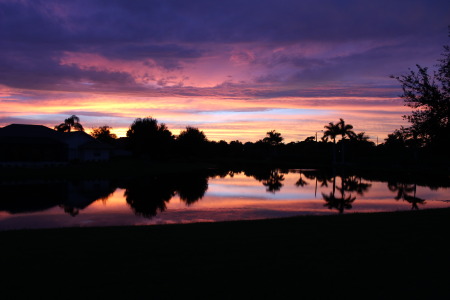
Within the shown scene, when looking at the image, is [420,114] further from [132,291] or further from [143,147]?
[143,147]

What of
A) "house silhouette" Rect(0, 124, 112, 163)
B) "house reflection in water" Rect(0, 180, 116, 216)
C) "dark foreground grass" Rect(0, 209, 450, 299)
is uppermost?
"house silhouette" Rect(0, 124, 112, 163)

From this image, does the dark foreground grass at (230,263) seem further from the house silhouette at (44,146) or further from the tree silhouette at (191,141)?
the tree silhouette at (191,141)

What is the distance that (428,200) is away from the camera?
87.7ft

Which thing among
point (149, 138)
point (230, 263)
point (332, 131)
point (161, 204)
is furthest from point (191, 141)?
point (230, 263)

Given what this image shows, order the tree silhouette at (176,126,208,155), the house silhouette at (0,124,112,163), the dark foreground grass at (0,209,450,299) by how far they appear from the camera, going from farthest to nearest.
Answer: the tree silhouette at (176,126,208,155) < the house silhouette at (0,124,112,163) < the dark foreground grass at (0,209,450,299)

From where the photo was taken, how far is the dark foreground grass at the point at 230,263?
6.68m

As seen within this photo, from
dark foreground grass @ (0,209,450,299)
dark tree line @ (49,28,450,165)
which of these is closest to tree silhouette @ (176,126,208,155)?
dark tree line @ (49,28,450,165)

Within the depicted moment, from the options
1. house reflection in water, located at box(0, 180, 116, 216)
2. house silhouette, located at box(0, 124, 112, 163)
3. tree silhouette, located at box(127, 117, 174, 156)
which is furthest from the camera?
tree silhouette, located at box(127, 117, 174, 156)

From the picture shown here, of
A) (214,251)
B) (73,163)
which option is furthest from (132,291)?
(73,163)

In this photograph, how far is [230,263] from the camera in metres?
8.15

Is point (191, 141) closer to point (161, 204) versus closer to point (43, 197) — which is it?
point (43, 197)

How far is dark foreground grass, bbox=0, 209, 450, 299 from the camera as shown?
6676 millimetres

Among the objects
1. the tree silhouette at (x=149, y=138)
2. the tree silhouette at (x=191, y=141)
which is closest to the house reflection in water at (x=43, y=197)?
the tree silhouette at (x=149, y=138)

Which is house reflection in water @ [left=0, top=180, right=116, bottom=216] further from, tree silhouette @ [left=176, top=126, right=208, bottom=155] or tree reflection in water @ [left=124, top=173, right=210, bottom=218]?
tree silhouette @ [left=176, top=126, right=208, bottom=155]
